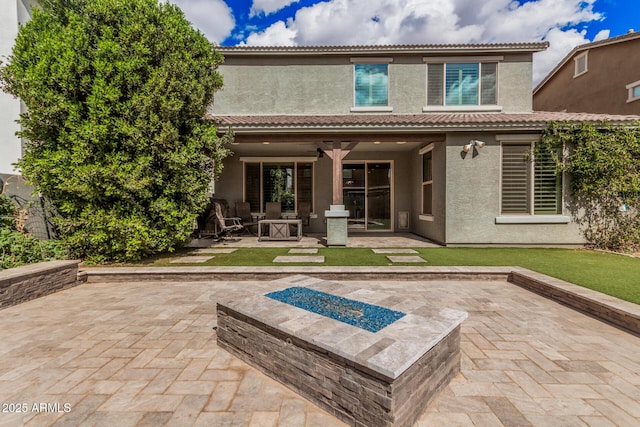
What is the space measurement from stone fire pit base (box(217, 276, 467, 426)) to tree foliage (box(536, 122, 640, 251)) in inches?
312

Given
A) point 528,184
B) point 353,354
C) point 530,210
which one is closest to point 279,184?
point 528,184

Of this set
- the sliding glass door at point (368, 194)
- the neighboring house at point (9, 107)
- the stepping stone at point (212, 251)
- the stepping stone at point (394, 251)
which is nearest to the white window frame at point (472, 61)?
the sliding glass door at point (368, 194)

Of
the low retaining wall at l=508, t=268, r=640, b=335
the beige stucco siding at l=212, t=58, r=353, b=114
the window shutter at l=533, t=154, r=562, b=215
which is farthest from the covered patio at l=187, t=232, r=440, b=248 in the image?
the beige stucco siding at l=212, t=58, r=353, b=114

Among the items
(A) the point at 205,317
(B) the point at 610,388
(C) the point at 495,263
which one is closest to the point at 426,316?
(B) the point at 610,388

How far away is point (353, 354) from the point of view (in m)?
1.79

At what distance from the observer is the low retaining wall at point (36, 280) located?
12.7ft

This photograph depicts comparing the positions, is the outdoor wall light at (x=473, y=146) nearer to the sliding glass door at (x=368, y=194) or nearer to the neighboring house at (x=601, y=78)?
the sliding glass door at (x=368, y=194)

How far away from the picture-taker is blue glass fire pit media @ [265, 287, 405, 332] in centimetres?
230

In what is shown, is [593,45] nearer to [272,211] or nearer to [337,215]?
[337,215]

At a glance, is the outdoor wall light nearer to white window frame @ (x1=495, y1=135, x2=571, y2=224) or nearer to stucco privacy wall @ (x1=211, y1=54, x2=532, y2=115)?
white window frame @ (x1=495, y1=135, x2=571, y2=224)

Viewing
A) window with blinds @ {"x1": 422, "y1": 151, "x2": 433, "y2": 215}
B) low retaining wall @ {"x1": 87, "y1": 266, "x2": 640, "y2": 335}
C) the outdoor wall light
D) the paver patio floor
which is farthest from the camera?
window with blinds @ {"x1": 422, "y1": 151, "x2": 433, "y2": 215}

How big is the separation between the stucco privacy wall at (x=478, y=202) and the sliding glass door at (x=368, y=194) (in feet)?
11.0

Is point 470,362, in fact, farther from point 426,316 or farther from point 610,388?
point 610,388

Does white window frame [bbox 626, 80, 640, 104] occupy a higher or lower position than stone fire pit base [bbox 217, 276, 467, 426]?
higher
